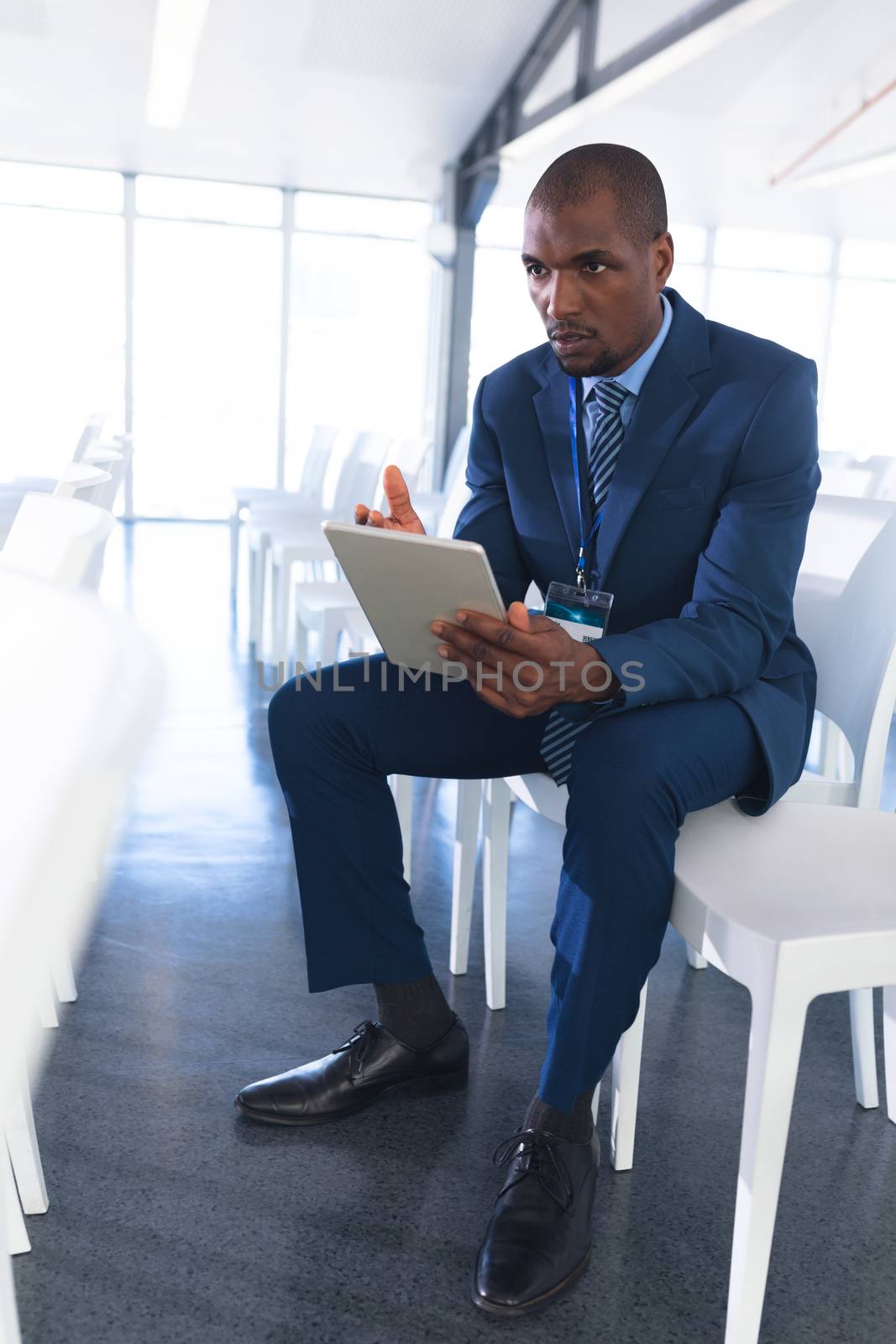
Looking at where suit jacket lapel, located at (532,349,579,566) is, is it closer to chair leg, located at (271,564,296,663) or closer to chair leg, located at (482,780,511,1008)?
chair leg, located at (482,780,511,1008)

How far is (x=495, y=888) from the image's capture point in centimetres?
196

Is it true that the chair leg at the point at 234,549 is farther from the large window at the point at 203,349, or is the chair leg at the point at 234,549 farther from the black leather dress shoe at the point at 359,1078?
the black leather dress shoe at the point at 359,1078

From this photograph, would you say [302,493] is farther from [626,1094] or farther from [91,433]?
[626,1094]

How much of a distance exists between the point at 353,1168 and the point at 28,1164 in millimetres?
402

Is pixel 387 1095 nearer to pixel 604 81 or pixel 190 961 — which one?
pixel 190 961

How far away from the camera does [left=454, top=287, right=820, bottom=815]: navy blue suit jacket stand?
1446 millimetres

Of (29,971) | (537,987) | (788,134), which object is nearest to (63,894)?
(29,971)

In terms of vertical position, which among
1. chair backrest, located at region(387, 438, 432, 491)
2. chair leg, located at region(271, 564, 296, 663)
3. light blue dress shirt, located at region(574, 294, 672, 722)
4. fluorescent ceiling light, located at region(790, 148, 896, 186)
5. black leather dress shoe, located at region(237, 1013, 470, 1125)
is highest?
fluorescent ceiling light, located at region(790, 148, 896, 186)

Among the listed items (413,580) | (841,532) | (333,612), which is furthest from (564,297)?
(333,612)

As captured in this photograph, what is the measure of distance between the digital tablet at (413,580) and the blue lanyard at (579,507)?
0.25 m

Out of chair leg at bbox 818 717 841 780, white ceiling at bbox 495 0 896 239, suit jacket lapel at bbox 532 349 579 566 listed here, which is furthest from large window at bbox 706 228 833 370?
suit jacket lapel at bbox 532 349 579 566

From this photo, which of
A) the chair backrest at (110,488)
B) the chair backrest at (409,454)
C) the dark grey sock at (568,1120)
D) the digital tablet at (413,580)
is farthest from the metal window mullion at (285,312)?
the dark grey sock at (568,1120)

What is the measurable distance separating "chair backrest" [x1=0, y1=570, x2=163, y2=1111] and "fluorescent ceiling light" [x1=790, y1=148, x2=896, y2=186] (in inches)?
280

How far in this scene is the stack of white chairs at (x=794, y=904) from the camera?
3.68 ft
